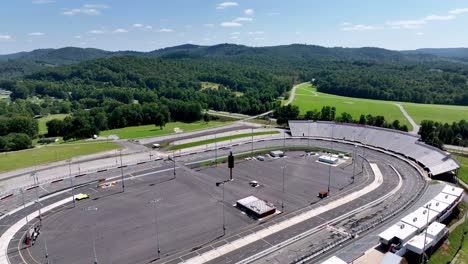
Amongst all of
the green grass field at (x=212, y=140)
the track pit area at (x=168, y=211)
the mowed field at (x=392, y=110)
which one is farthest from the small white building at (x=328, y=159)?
the mowed field at (x=392, y=110)

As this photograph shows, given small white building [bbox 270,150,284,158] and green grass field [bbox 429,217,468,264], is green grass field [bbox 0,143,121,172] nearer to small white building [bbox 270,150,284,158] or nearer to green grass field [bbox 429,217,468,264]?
small white building [bbox 270,150,284,158]

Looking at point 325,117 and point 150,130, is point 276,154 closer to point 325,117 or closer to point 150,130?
point 325,117

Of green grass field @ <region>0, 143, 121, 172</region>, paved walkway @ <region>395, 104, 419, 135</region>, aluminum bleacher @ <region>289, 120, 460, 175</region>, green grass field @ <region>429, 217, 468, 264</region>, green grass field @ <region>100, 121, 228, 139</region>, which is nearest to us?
green grass field @ <region>429, 217, 468, 264</region>

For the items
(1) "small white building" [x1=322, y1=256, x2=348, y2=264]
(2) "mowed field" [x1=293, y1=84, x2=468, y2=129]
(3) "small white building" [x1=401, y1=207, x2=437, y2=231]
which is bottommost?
(1) "small white building" [x1=322, y1=256, x2=348, y2=264]

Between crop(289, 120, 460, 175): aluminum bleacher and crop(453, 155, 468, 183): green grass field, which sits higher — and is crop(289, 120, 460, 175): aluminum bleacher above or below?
above

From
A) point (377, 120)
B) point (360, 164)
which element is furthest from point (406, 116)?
point (360, 164)

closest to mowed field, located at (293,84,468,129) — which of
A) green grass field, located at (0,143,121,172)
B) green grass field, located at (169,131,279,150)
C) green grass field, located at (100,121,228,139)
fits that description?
green grass field, located at (169,131,279,150)

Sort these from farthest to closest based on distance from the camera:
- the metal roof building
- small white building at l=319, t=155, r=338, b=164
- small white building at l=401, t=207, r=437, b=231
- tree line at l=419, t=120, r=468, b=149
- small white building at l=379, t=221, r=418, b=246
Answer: tree line at l=419, t=120, r=468, b=149
small white building at l=319, t=155, r=338, b=164
the metal roof building
small white building at l=401, t=207, r=437, b=231
small white building at l=379, t=221, r=418, b=246

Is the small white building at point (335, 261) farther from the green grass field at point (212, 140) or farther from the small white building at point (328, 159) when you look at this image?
the green grass field at point (212, 140)
